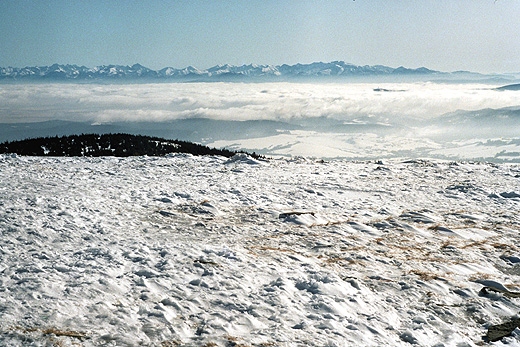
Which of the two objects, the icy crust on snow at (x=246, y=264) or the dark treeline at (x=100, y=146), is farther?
the dark treeline at (x=100, y=146)

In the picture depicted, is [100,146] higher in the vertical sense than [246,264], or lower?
higher

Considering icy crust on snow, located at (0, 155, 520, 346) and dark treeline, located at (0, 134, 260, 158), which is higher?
dark treeline, located at (0, 134, 260, 158)

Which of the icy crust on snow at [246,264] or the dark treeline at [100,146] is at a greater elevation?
the dark treeline at [100,146]

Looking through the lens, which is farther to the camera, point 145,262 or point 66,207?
point 66,207

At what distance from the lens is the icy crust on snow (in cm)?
634

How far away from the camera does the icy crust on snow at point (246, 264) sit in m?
6.34

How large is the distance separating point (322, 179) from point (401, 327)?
1534 centimetres

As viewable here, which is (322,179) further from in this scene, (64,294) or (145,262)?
(64,294)

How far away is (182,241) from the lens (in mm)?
10531

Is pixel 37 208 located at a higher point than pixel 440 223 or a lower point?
higher

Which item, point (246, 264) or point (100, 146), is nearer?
point (246, 264)

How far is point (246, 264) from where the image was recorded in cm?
907

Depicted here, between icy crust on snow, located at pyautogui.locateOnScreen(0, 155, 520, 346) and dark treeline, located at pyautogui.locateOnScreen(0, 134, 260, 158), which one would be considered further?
dark treeline, located at pyautogui.locateOnScreen(0, 134, 260, 158)

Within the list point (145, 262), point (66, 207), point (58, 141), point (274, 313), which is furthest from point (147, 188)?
point (58, 141)
